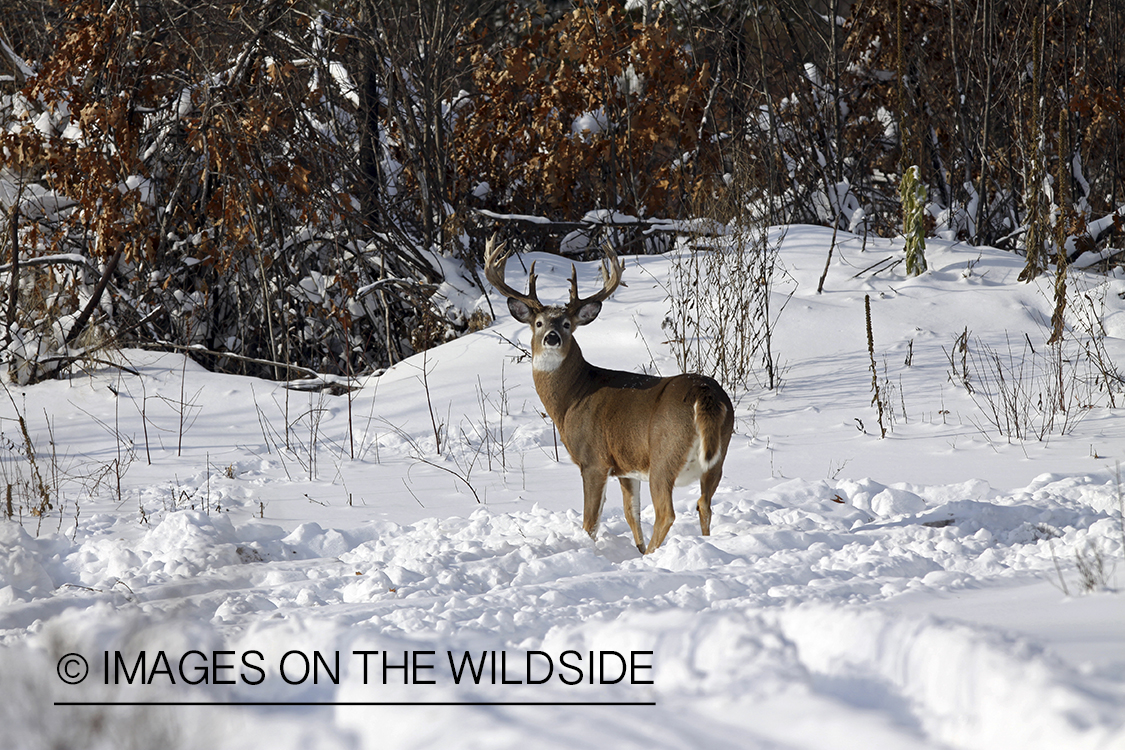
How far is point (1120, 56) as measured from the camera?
13180 millimetres

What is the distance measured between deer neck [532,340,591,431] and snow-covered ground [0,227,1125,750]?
2.05ft

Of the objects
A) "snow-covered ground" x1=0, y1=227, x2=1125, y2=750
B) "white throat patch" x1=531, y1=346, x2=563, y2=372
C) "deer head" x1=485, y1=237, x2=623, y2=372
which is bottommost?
"snow-covered ground" x1=0, y1=227, x2=1125, y2=750

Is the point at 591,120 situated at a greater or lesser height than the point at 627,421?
greater

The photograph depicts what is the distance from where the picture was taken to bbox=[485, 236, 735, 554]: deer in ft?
15.5

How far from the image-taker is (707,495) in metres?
4.79

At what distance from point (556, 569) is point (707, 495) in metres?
1.00

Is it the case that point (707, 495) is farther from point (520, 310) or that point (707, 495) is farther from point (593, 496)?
point (520, 310)

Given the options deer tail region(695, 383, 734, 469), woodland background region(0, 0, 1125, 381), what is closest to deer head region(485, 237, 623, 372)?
deer tail region(695, 383, 734, 469)

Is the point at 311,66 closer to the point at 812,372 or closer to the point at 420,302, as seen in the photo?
the point at 420,302

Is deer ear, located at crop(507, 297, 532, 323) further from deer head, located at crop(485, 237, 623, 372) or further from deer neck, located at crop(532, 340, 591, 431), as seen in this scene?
deer neck, located at crop(532, 340, 591, 431)

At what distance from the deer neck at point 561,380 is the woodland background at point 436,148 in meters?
3.63

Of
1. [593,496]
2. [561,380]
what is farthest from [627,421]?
[561,380]

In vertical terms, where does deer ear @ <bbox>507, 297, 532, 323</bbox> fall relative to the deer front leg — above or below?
above

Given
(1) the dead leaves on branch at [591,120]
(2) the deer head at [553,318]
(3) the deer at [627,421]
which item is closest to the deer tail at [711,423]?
(3) the deer at [627,421]
